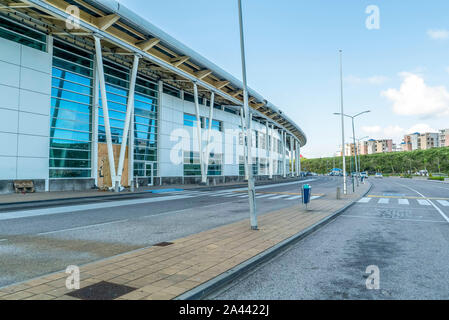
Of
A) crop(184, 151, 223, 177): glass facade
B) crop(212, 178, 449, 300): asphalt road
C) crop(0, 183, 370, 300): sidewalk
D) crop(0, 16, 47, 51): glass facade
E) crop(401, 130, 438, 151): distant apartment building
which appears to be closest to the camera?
crop(0, 183, 370, 300): sidewalk

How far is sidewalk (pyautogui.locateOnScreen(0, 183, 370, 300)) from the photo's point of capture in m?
3.79

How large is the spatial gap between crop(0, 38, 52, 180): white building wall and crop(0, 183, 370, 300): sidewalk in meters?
17.2

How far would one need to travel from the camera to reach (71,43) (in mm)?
22656

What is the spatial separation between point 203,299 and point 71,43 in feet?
80.2

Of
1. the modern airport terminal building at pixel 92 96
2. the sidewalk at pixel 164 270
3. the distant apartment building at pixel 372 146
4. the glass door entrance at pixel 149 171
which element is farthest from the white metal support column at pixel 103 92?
the distant apartment building at pixel 372 146

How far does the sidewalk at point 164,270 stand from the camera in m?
3.79

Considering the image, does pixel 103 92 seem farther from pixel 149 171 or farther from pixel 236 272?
pixel 236 272

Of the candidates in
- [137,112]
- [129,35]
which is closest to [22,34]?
[129,35]

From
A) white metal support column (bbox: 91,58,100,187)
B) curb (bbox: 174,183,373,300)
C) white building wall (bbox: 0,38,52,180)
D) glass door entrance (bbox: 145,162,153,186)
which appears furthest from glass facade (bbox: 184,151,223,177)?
curb (bbox: 174,183,373,300)

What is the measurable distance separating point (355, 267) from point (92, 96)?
961 inches

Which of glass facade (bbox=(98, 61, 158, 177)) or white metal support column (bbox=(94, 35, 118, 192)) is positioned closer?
white metal support column (bbox=(94, 35, 118, 192))

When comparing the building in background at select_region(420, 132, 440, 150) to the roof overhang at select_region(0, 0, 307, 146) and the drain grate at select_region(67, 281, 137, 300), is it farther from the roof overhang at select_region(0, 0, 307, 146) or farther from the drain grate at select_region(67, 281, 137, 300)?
the drain grate at select_region(67, 281, 137, 300)

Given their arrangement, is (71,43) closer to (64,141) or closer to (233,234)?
(64,141)

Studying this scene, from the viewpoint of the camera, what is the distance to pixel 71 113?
74.4ft
